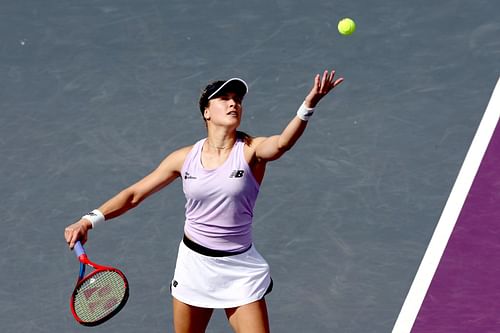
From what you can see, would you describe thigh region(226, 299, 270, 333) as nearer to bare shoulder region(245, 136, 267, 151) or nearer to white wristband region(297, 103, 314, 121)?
bare shoulder region(245, 136, 267, 151)

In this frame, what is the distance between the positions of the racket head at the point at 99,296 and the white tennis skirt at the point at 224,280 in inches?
17.9

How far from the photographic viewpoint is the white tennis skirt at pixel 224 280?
1029 centimetres

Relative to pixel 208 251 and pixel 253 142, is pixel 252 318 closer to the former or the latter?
pixel 208 251

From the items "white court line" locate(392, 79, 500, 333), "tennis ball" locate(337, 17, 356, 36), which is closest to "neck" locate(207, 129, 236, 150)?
"white court line" locate(392, 79, 500, 333)

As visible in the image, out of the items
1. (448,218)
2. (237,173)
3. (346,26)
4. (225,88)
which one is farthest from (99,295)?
(346,26)

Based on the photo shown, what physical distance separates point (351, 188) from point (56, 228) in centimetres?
261

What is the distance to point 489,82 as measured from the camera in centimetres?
1443

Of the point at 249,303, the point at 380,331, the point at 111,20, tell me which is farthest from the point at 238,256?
the point at 111,20

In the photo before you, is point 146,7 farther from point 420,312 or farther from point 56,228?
point 420,312

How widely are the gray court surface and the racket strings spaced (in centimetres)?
150

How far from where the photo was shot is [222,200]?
1017 cm

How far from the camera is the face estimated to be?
10.3 meters

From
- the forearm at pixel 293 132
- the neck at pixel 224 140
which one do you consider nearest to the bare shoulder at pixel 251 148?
the neck at pixel 224 140

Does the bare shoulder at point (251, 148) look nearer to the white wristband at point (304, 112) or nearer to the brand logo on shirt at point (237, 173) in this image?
the brand logo on shirt at point (237, 173)
